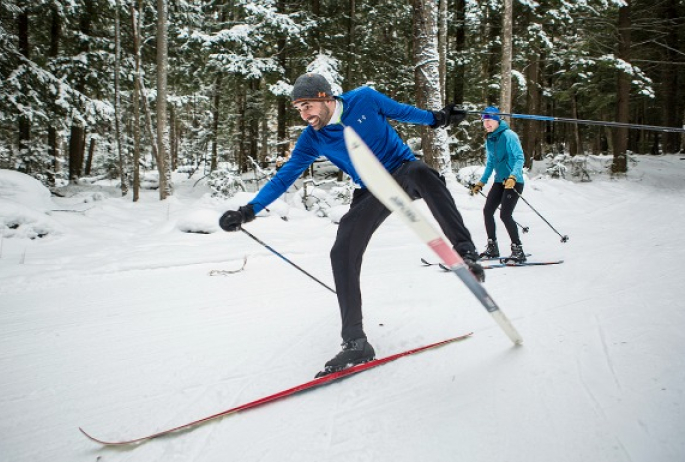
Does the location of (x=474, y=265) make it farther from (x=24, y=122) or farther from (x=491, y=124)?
(x=24, y=122)

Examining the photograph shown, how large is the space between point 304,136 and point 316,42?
43.6ft

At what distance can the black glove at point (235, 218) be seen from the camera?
276 centimetres

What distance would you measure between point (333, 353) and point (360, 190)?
1304 mm

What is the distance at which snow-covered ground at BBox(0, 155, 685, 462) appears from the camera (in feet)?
6.04

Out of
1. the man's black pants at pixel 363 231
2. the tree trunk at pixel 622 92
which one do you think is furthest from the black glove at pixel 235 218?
Result: the tree trunk at pixel 622 92

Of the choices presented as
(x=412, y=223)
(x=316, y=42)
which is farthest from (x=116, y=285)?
(x=316, y=42)

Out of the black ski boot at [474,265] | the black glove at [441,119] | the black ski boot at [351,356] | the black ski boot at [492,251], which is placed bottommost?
the black ski boot at [351,356]

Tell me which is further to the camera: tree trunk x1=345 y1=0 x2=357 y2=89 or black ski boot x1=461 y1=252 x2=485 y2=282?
tree trunk x1=345 y1=0 x2=357 y2=89

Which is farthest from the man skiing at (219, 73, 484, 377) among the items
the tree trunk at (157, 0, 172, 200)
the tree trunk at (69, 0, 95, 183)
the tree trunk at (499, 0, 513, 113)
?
the tree trunk at (69, 0, 95, 183)

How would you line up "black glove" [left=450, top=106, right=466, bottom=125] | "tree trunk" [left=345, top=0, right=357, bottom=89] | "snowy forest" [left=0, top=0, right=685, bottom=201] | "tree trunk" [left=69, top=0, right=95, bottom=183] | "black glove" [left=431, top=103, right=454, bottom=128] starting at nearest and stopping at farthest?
1. "black glove" [left=431, top=103, right=454, bottom=128]
2. "black glove" [left=450, top=106, right=466, bottom=125]
3. "snowy forest" [left=0, top=0, right=685, bottom=201]
4. "tree trunk" [left=69, top=0, right=95, bottom=183]
5. "tree trunk" [left=345, top=0, right=357, bottom=89]

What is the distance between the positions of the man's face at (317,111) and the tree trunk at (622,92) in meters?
17.2

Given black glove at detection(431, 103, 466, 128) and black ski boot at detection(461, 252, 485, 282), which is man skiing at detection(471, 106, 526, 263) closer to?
black glove at detection(431, 103, 466, 128)

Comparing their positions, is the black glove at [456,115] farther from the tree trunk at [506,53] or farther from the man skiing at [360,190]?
the tree trunk at [506,53]

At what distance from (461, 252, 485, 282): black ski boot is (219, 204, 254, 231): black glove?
1.64 metres
